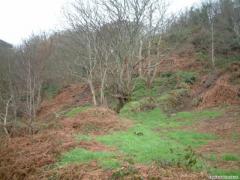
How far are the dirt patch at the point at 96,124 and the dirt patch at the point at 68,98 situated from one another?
1160 cm

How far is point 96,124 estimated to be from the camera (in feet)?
50.7

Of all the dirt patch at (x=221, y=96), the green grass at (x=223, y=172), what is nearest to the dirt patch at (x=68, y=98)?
the dirt patch at (x=221, y=96)

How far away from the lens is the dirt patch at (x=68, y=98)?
2961 cm

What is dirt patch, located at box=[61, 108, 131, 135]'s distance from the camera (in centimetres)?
1473

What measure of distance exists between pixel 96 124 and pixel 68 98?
1830 centimetres

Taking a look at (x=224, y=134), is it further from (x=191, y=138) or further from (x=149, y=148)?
(x=149, y=148)

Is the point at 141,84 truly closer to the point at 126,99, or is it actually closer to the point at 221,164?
the point at 126,99

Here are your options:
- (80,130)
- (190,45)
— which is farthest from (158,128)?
(190,45)

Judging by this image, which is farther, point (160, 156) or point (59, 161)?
point (59, 161)

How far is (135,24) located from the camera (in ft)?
76.0

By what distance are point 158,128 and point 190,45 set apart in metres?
23.3

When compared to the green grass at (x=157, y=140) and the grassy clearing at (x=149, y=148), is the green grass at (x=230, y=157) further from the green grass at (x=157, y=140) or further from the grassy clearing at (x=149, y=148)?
the green grass at (x=157, y=140)

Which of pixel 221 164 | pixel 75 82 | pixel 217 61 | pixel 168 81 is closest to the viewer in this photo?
pixel 221 164

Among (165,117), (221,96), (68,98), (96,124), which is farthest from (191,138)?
(68,98)
